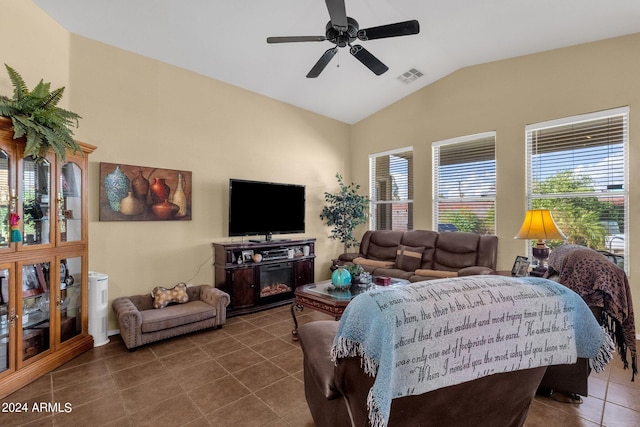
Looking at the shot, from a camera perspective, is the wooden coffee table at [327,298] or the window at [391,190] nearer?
the wooden coffee table at [327,298]

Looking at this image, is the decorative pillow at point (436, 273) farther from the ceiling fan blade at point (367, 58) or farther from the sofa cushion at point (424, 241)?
the ceiling fan blade at point (367, 58)

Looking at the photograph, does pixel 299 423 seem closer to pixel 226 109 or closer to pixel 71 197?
pixel 71 197

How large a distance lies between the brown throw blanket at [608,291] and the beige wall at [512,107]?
80.0 inches

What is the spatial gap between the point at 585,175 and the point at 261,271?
434 centimetres

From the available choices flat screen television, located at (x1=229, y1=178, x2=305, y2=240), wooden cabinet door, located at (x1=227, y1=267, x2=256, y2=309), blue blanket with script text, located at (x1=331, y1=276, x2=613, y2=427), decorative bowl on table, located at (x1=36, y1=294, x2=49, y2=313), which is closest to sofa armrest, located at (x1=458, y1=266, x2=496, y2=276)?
flat screen television, located at (x1=229, y1=178, x2=305, y2=240)

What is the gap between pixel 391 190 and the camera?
5852 millimetres

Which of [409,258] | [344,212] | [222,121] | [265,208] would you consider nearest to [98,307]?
[265,208]

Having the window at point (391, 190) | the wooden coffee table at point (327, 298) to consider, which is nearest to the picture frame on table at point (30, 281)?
the wooden coffee table at point (327, 298)

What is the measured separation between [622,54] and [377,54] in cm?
274

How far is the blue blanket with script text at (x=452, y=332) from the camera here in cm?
107

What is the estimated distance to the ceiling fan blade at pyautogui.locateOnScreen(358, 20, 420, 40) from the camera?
2508mm

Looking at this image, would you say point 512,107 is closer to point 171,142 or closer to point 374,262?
point 374,262

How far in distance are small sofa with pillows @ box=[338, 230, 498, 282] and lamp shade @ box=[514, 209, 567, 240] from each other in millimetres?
852

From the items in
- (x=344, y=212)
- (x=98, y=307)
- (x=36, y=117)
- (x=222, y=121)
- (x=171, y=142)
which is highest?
(x=222, y=121)
